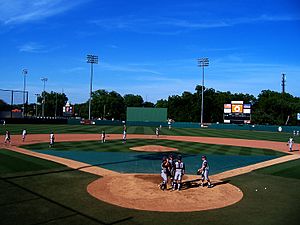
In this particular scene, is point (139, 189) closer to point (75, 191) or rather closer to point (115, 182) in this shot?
point (115, 182)

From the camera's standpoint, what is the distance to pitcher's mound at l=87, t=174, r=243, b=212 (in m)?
11.8

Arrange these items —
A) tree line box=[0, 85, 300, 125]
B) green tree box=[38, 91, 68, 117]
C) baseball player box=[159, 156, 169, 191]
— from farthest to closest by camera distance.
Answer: green tree box=[38, 91, 68, 117]
tree line box=[0, 85, 300, 125]
baseball player box=[159, 156, 169, 191]

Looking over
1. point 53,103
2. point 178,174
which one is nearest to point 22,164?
point 178,174

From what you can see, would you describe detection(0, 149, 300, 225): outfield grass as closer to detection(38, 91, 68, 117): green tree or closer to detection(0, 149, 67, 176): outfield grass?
detection(0, 149, 67, 176): outfield grass

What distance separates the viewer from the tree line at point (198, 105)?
334 ft

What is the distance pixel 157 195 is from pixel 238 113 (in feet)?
193

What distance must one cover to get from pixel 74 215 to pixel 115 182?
16.9 feet

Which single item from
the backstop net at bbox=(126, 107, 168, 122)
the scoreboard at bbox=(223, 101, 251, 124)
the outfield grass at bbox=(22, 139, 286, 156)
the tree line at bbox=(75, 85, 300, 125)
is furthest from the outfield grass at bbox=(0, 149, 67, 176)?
the tree line at bbox=(75, 85, 300, 125)

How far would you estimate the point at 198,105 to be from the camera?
115 m

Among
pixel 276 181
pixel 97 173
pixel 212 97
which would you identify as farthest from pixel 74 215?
pixel 212 97

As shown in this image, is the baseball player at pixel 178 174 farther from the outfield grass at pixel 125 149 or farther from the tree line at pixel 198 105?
the tree line at pixel 198 105

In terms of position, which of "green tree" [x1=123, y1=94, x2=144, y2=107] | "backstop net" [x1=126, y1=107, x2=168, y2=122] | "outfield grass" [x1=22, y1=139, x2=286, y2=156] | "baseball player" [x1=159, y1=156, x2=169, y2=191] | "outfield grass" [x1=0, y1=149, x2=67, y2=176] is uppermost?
"green tree" [x1=123, y1=94, x2=144, y2=107]

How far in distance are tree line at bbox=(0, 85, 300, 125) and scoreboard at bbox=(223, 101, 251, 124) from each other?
30928mm

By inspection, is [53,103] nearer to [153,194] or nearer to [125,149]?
[125,149]
